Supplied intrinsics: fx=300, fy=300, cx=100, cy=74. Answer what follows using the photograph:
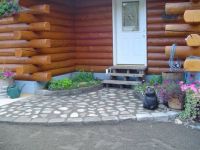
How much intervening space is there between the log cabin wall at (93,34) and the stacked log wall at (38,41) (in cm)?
33

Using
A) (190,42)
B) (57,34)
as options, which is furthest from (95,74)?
(190,42)

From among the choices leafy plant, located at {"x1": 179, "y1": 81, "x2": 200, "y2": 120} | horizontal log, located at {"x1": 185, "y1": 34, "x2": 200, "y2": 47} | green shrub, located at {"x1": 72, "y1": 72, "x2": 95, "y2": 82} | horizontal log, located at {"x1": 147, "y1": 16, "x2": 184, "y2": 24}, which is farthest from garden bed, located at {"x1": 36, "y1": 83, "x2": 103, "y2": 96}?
horizontal log, located at {"x1": 185, "y1": 34, "x2": 200, "y2": 47}

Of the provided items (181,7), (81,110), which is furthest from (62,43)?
(181,7)

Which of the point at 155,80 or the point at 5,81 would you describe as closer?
the point at 5,81

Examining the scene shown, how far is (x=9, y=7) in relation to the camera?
6262 millimetres

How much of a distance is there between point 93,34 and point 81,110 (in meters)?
3.67

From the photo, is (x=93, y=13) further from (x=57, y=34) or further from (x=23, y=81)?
(x=23, y=81)

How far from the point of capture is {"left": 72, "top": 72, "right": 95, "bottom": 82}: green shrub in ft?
28.0

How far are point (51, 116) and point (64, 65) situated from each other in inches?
133

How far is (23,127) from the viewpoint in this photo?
518 cm

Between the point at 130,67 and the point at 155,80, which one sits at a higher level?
the point at 130,67

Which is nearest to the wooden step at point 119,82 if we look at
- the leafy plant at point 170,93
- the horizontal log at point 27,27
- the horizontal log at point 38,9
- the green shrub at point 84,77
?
the green shrub at point 84,77

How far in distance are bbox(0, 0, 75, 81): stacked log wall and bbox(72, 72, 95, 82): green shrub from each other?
1.33 feet

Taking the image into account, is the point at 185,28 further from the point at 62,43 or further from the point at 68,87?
the point at 62,43
